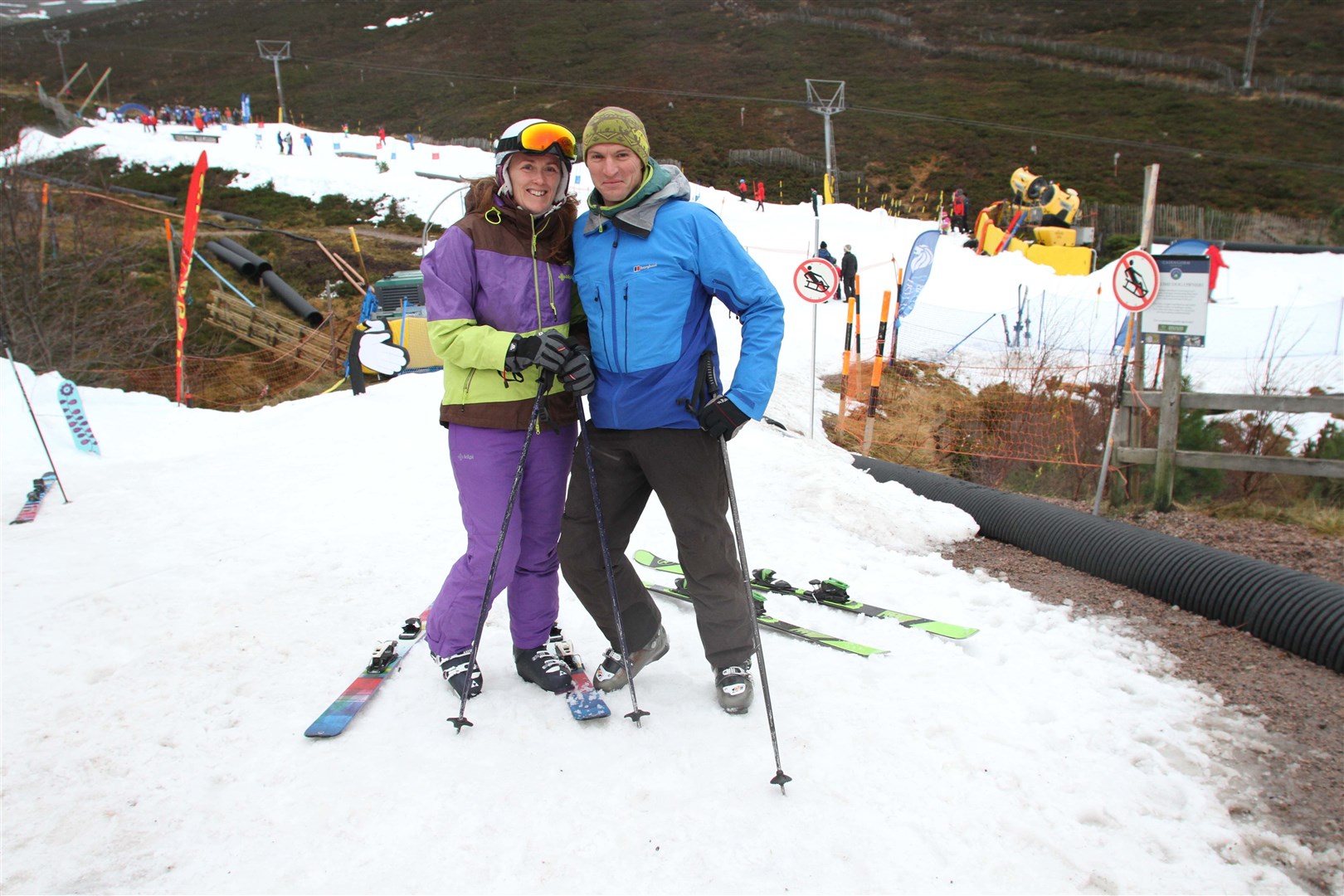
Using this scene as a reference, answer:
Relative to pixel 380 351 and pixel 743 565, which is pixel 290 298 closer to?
pixel 380 351

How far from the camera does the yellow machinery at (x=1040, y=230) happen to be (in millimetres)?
22500

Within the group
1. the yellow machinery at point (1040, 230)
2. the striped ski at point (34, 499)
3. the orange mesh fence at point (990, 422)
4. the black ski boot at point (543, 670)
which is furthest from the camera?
the yellow machinery at point (1040, 230)

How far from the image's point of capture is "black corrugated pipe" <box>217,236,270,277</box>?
19.9 metres

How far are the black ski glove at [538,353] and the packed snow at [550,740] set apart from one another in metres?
1.16

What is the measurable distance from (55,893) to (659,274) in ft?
7.25

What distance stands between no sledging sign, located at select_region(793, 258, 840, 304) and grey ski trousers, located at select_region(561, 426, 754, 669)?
250 inches

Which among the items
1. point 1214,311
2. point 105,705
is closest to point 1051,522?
point 105,705

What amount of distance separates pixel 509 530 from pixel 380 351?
6537 millimetres

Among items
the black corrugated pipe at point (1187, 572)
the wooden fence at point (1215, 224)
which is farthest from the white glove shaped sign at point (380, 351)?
the wooden fence at point (1215, 224)

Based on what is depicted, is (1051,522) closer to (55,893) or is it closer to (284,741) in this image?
(284,741)

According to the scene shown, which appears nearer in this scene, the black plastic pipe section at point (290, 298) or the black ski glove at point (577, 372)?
the black ski glove at point (577, 372)

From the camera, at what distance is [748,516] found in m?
4.99

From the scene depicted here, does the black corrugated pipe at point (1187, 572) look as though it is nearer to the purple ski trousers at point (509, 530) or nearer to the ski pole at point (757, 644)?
the ski pole at point (757, 644)

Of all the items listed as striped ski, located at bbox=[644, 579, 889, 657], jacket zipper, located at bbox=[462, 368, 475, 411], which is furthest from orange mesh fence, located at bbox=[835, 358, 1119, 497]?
jacket zipper, located at bbox=[462, 368, 475, 411]
